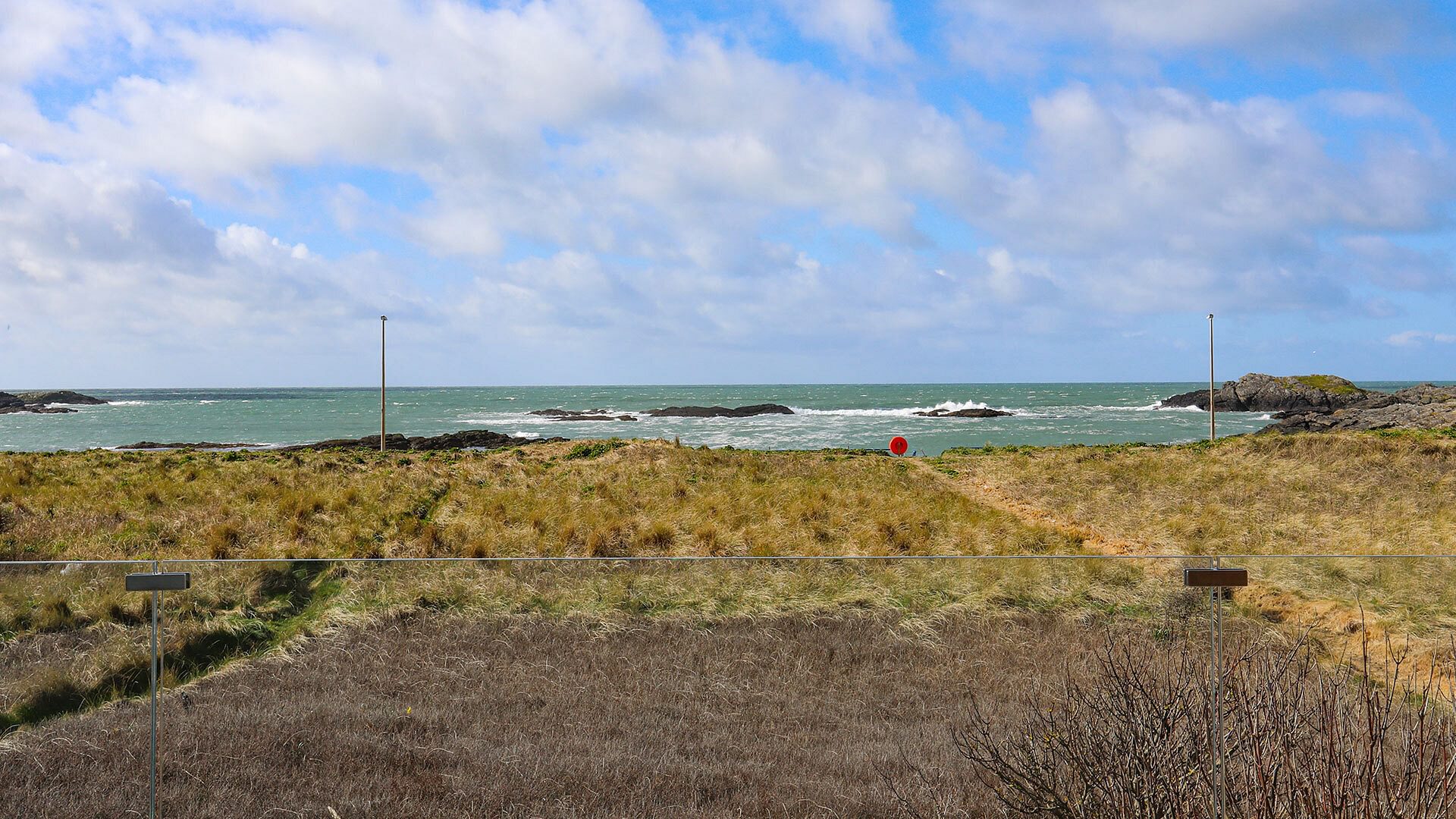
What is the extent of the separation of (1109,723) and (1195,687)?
1.37ft

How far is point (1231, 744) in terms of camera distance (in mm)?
3672

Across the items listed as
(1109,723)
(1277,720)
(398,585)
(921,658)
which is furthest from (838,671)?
(398,585)

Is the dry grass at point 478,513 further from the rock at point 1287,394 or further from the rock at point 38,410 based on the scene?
the rock at point 38,410

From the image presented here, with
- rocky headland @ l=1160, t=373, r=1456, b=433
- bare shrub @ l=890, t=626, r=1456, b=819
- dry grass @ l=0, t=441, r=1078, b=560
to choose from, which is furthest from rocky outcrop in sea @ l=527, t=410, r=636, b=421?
bare shrub @ l=890, t=626, r=1456, b=819

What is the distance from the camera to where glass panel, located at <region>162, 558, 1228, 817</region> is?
3.99m

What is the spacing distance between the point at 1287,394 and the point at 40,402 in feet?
470

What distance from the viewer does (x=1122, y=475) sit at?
2133 cm

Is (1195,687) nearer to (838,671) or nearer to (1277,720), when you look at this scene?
(1277,720)

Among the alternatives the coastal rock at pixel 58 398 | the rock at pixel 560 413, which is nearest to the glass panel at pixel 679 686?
the rock at pixel 560 413

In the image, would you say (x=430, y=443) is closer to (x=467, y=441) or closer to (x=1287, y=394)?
(x=467, y=441)

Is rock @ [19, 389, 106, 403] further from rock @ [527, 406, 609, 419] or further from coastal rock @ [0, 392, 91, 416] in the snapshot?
rock @ [527, 406, 609, 419]

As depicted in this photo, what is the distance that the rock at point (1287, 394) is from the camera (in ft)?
238

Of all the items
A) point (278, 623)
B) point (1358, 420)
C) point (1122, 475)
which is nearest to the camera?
point (278, 623)

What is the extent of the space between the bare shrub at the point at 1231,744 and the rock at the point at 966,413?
232ft
